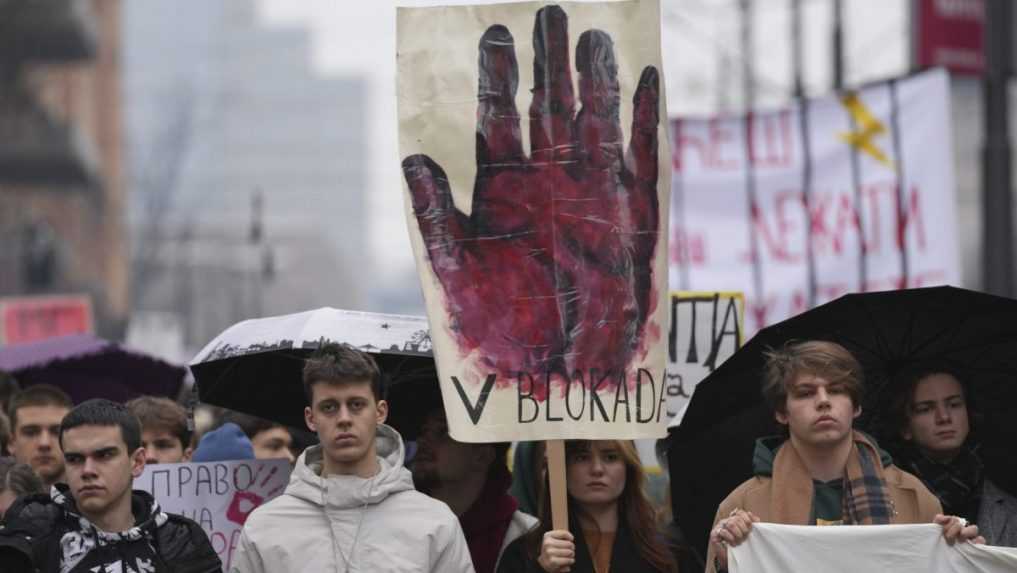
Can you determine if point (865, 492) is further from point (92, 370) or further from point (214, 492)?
point (92, 370)

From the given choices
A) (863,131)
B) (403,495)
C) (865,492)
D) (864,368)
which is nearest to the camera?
(865,492)

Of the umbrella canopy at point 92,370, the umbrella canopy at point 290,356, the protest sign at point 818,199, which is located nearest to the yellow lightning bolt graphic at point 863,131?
the protest sign at point 818,199

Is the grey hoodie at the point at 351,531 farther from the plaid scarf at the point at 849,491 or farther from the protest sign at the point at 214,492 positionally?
the protest sign at the point at 214,492

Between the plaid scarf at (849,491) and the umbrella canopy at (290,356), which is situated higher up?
the umbrella canopy at (290,356)

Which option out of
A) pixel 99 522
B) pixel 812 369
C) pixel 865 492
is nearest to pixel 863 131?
pixel 812 369

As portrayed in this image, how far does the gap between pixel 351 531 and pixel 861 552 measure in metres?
1.43

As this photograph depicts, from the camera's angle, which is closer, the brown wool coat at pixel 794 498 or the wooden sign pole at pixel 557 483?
the brown wool coat at pixel 794 498

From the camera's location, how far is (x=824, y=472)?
586cm

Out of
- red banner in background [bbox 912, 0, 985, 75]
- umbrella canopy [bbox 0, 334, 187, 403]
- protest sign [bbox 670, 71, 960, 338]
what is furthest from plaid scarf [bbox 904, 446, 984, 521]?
red banner in background [bbox 912, 0, 985, 75]

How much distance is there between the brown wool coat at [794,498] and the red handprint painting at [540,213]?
1.34ft

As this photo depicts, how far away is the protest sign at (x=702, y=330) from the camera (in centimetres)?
856

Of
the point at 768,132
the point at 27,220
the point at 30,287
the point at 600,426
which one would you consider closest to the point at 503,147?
the point at 600,426

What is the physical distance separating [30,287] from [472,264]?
91.7 feet

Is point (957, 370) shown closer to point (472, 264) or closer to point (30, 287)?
point (472, 264)
